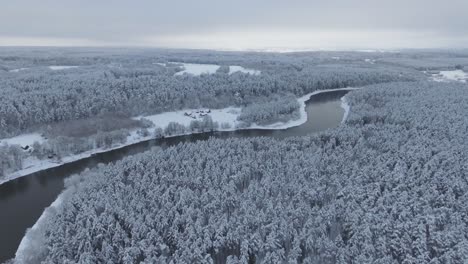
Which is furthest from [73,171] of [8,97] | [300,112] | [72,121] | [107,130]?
[300,112]

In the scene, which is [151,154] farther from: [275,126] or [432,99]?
[432,99]

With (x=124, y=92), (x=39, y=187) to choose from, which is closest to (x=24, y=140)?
(x=39, y=187)

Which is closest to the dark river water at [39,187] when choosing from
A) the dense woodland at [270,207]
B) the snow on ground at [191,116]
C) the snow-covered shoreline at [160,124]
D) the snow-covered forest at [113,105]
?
the snow-covered shoreline at [160,124]

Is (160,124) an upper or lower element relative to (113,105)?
lower

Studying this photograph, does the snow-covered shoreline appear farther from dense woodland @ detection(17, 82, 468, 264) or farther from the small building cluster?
dense woodland @ detection(17, 82, 468, 264)

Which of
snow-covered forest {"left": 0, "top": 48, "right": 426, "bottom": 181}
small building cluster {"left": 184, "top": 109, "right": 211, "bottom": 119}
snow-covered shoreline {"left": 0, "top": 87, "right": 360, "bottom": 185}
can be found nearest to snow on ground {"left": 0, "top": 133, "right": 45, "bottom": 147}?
snow-covered forest {"left": 0, "top": 48, "right": 426, "bottom": 181}

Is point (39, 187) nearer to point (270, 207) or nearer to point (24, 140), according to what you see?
point (24, 140)
